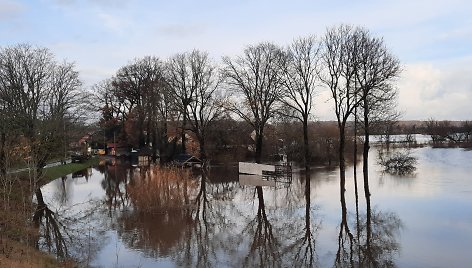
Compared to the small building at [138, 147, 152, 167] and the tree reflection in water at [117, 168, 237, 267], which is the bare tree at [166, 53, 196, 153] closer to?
the small building at [138, 147, 152, 167]

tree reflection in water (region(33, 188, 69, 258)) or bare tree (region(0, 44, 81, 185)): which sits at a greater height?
bare tree (region(0, 44, 81, 185))

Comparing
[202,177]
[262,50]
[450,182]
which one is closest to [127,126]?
[262,50]

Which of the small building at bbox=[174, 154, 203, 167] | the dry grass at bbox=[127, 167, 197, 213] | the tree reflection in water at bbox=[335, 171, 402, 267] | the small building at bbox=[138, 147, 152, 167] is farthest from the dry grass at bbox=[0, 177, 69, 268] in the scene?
the small building at bbox=[138, 147, 152, 167]

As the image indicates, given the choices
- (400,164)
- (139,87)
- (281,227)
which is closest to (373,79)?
(400,164)

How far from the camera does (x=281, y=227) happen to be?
52.2ft

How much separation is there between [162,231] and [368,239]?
6.82 metres

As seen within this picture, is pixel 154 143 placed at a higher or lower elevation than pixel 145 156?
higher

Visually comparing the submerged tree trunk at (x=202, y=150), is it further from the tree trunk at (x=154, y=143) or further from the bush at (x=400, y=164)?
the bush at (x=400, y=164)

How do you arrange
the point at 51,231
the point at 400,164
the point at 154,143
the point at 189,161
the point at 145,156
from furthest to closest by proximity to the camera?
the point at 154,143, the point at 145,156, the point at 189,161, the point at 400,164, the point at 51,231

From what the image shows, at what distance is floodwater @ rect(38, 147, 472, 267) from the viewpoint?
12180 millimetres

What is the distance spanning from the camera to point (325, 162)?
43250mm

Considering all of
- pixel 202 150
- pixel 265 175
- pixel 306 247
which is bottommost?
pixel 306 247

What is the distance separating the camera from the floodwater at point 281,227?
12180mm

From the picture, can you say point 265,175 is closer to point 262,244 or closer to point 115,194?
point 115,194
